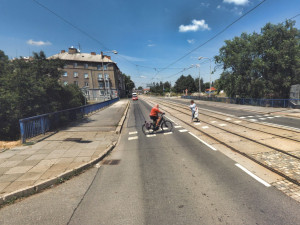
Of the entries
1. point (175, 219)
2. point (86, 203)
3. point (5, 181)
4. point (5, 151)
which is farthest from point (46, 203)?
point (5, 151)

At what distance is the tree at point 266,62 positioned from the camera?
20.2m

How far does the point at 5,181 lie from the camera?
388 cm

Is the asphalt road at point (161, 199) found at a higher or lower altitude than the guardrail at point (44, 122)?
lower

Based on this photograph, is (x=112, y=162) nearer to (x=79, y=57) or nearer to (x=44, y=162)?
(x=44, y=162)

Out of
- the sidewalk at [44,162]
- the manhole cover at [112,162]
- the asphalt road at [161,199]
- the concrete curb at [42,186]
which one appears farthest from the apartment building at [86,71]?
the asphalt road at [161,199]

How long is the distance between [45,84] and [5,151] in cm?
534

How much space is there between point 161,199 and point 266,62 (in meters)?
26.2

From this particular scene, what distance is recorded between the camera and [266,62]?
2155 centimetres

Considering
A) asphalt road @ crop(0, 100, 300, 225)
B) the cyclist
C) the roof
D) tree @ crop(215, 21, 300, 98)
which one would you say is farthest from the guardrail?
the roof

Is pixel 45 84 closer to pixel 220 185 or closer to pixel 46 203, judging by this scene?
pixel 46 203

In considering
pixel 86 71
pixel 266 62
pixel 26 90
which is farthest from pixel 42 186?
pixel 86 71

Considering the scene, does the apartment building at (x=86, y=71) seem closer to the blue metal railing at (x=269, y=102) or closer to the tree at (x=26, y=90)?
the blue metal railing at (x=269, y=102)

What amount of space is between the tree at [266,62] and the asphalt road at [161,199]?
22.8 m

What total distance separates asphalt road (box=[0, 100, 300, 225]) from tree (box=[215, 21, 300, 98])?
22774 millimetres
